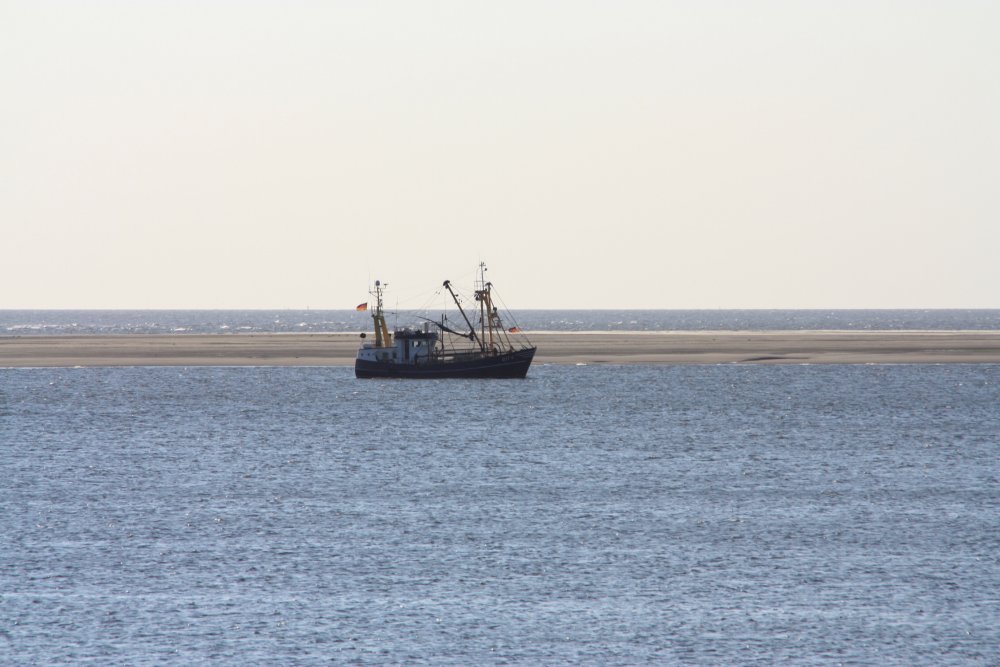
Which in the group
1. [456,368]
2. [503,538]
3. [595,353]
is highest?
[456,368]

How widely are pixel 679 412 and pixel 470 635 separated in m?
56.6

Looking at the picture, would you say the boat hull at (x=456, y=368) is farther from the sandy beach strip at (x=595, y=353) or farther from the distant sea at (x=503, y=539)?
the sandy beach strip at (x=595, y=353)

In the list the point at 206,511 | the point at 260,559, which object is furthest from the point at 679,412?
the point at 260,559

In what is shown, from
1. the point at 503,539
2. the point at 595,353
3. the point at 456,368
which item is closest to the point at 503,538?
the point at 503,539

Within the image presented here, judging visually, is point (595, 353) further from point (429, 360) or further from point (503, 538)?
point (503, 538)

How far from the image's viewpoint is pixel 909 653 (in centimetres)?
2808

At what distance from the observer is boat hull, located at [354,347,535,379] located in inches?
4345

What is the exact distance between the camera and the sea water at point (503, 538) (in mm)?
29438

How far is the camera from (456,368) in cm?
11100

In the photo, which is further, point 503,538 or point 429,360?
point 429,360

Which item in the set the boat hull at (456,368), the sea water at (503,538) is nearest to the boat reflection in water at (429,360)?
the boat hull at (456,368)

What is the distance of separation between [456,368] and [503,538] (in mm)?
70339

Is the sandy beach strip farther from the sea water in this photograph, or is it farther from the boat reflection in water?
the sea water

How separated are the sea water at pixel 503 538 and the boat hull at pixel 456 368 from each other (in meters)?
26.5
